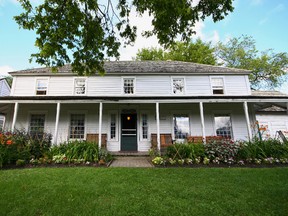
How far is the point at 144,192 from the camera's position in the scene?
364 cm

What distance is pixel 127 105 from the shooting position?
33.5 ft

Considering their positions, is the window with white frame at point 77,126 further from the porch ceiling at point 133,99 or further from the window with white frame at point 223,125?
the window with white frame at point 223,125

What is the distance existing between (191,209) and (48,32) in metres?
6.42

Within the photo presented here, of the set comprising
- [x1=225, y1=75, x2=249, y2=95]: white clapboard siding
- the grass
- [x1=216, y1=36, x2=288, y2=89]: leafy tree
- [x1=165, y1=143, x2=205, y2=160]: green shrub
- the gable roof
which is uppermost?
[x1=216, y1=36, x2=288, y2=89]: leafy tree

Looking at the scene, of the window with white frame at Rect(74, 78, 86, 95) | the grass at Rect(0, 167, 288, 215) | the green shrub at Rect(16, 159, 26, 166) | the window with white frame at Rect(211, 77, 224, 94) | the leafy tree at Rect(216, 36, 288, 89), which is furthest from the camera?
the leafy tree at Rect(216, 36, 288, 89)

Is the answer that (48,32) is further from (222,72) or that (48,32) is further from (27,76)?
(222,72)

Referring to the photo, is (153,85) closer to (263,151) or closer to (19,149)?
(263,151)

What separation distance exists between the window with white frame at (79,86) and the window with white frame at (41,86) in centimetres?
222

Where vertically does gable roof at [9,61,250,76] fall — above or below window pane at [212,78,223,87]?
above

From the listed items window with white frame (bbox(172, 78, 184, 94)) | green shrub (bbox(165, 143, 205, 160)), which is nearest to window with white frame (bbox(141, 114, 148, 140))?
window with white frame (bbox(172, 78, 184, 94))

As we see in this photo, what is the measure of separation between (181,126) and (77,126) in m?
7.40

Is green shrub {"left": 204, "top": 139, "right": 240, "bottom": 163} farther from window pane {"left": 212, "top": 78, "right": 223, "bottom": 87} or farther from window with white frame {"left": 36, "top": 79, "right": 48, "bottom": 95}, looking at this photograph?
window with white frame {"left": 36, "top": 79, "right": 48, "bottom": 95}

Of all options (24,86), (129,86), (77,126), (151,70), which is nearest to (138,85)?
(129,86)

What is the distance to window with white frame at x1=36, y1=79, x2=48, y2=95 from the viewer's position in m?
10.7
